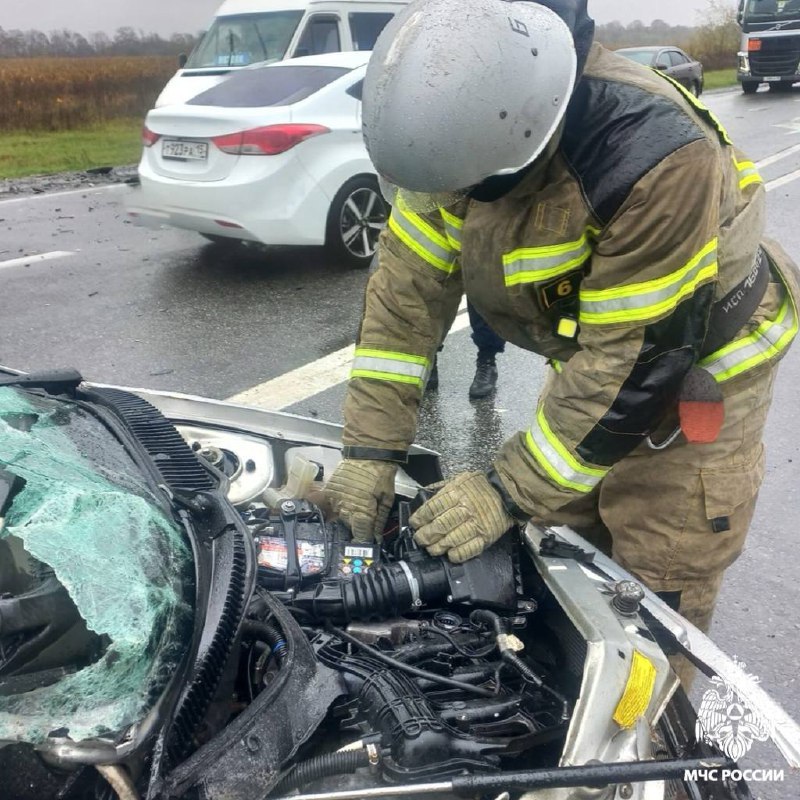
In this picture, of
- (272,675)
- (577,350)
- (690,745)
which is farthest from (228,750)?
(577,350)

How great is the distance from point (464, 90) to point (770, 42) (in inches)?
718

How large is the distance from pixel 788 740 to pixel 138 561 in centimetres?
111

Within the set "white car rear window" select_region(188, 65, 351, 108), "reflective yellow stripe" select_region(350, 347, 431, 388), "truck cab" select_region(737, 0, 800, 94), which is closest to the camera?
"reflective yellow stripe" select_region(350, 347, 431, 388)

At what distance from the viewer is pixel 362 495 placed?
75.9 inches

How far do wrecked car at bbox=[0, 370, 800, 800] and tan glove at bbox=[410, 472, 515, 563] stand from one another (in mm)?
33

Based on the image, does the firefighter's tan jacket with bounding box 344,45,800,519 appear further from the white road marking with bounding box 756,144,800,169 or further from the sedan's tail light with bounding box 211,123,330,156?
the white road marking with bounding box 756,144,800,169

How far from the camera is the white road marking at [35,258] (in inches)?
242

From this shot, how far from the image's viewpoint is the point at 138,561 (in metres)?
1.30

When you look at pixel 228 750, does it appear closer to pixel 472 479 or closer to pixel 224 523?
pixel 224 523

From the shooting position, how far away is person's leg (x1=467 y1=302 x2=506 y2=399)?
4.11 metres

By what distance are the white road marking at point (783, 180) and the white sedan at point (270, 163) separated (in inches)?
185

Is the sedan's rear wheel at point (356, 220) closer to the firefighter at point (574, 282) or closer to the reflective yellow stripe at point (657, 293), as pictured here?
the firefighter at point (574, 282)

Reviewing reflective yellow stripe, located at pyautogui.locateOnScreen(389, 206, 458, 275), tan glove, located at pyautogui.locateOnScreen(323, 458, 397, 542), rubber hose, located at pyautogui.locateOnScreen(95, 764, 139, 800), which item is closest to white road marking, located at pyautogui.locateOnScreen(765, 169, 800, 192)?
reflective yellow stripe, located at pyautogui.locateOnScreen(389, 206, 458, 275)

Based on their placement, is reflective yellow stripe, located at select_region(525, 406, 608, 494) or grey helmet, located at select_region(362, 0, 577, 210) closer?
grey helmet, located at select_region(362, 0, 577, 210)
